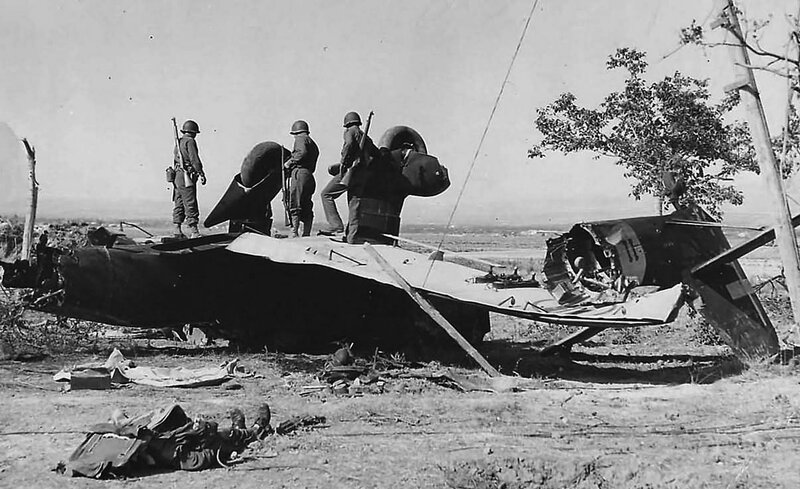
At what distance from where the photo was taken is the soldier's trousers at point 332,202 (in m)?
14.6

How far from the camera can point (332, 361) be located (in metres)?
11.9

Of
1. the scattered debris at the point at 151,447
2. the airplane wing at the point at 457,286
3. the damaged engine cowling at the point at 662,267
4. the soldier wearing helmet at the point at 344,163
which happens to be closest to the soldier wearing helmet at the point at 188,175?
the soldier wearing helmet at the point at 344,163

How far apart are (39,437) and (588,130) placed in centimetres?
1473

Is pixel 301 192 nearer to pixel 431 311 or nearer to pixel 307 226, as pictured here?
A: pixel 307 226

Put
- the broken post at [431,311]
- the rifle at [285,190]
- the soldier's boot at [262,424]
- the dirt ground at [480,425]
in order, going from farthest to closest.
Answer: the rifle at [285,190] < the broken post at [431,311] < the soldier's boot at [262,424] < the dirt ground at [480,425]

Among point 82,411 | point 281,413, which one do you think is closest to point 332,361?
point 281,413

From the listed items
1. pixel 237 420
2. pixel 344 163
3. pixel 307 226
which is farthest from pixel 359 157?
pixel 237 420

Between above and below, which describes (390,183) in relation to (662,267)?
above

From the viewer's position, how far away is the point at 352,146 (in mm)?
13383

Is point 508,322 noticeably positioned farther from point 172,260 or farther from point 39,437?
point 39,437

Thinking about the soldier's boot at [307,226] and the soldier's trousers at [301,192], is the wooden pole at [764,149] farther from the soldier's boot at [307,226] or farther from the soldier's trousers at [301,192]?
the soldier's boot at [307,226]

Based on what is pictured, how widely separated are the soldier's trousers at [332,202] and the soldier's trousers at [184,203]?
238 centimetres

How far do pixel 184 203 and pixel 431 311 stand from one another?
6177 millimetres

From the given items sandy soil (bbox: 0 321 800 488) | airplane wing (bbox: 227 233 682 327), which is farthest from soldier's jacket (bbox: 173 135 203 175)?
sandy soil (bbox: 0 321 800 488)
